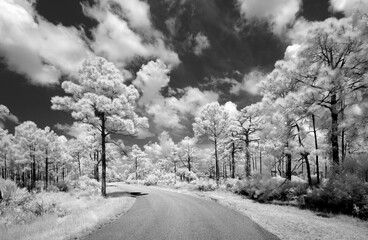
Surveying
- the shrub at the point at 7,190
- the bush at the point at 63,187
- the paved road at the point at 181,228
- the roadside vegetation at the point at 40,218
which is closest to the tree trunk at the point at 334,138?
the paved road at the point at 181,228

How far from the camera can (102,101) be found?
1552 centimetres

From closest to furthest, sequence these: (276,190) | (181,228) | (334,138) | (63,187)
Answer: (181,228) → (334,138) → (276,190) → (63,187)

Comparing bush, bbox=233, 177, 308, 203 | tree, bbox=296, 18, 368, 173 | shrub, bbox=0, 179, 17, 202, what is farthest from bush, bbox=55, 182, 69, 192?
tree, bbox=296, 18, 368, 173

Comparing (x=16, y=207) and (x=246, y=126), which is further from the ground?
(x=246, y=126)

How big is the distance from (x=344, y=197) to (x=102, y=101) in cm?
1634

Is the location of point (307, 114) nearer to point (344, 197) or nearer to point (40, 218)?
point (344, 197)

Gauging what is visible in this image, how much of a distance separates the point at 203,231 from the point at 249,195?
38.4ft

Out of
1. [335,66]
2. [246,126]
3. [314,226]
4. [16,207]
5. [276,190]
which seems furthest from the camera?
[246,126]

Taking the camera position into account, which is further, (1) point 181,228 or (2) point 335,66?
(2) point 335,66

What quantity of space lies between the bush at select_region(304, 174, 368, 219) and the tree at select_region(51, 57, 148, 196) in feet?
45.9

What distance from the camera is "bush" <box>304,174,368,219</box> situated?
8.89 meters

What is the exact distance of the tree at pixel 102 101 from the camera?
50.5 ft

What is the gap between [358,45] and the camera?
1015 cm

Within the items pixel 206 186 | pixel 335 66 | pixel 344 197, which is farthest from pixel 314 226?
pixel 206 186
